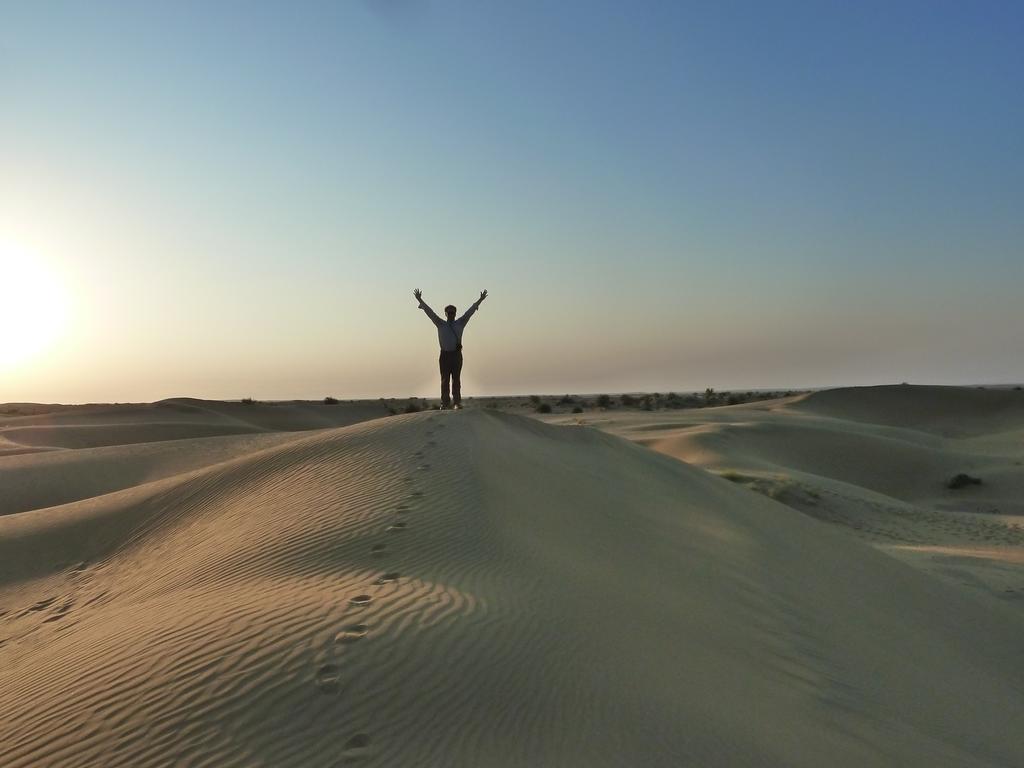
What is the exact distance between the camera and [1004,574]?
1075 cm

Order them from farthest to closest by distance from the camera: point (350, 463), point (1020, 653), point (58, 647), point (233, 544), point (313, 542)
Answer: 1. point (350, 463)
2. point (1020, 653)
3. point (233, 544)
4. point (313, 542)
5. point (58, 647)

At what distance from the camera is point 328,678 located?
359 cm

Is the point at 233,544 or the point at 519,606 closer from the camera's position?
the point at 519,606

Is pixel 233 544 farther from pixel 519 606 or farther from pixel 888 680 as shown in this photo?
pixel 888 680

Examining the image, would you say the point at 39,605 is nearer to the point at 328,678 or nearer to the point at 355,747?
the point at 328,678

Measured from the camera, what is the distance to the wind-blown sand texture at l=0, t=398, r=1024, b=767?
3428 millimetres

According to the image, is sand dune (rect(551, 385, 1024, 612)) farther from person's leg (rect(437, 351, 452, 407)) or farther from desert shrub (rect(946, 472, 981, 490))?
person's leg (rect(437, 351, 452, 407))

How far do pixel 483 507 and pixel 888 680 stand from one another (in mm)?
3435

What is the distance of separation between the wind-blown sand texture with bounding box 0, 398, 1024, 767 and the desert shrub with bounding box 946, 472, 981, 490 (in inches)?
540

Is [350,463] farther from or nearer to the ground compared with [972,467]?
farther from the ground

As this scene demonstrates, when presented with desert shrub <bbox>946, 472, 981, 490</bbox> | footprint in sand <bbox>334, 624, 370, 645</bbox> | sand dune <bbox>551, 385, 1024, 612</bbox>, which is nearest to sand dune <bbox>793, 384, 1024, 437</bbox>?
sand dune <bbox>551, 385, 1024, 612</bbox>

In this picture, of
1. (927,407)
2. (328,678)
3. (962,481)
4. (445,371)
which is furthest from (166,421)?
(927,407)

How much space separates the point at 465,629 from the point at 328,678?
33.3 inches

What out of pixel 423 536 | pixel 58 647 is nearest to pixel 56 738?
pixel 58 647
